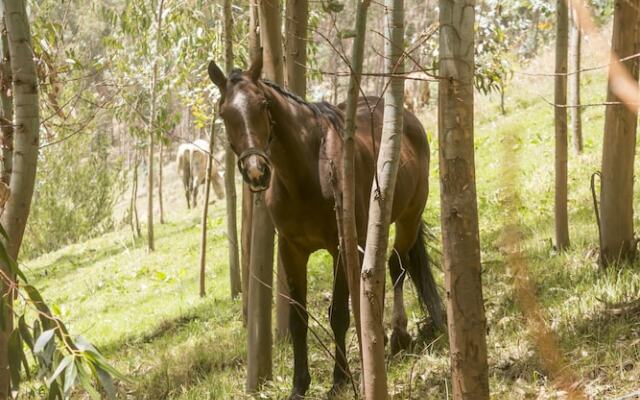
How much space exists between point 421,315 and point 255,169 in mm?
3028

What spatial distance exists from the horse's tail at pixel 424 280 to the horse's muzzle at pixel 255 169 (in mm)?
2495

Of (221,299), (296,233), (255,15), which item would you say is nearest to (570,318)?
(296,233)

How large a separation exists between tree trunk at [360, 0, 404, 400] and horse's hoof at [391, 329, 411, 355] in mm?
2791

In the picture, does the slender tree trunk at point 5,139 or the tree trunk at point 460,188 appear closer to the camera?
the tree trunk at point 460,188

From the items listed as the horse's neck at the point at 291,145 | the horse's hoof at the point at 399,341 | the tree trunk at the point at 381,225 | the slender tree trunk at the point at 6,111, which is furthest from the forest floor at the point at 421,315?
the slender tree trunk at the point at 6,111

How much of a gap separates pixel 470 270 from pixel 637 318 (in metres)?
2.65

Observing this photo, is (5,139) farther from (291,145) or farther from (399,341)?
(399,341)

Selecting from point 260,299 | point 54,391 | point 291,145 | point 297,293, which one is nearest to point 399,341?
point 297,293

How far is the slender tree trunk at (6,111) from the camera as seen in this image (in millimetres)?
4590

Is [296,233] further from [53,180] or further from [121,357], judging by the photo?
[53,180]

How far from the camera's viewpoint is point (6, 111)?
4941 mm

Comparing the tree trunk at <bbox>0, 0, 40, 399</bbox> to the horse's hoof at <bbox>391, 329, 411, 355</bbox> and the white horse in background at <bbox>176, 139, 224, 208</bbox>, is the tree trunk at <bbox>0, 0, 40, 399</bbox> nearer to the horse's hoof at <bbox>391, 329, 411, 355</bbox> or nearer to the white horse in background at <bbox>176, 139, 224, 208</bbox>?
the horse's hoof at <bbox>391, 329, 411, 355</bbox>

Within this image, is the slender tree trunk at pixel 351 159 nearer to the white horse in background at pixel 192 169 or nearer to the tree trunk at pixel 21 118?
the tree trunk at pixel 21 118

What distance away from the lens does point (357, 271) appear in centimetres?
348
